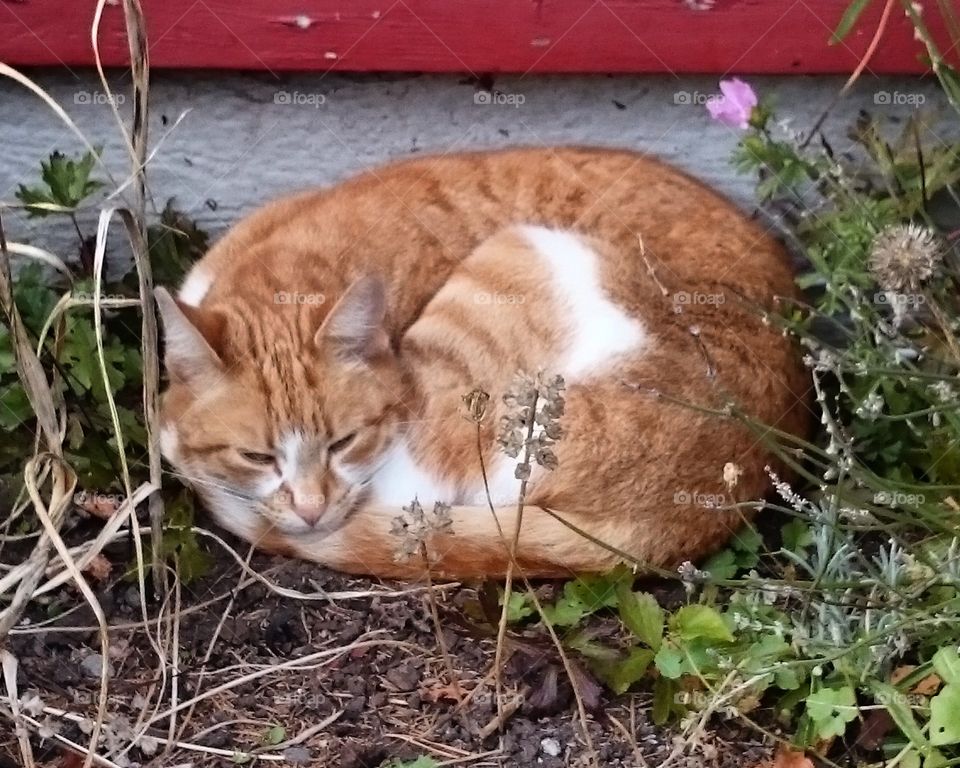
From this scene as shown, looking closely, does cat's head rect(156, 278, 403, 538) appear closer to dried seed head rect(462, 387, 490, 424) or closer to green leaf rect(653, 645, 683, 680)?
dried seed head rect(462, 387, 490, 424)

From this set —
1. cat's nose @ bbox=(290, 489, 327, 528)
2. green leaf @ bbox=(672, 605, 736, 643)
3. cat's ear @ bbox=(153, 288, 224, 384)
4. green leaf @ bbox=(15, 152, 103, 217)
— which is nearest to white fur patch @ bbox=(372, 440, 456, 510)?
cat's nose @ bbox=(290, 489, 327, 528)

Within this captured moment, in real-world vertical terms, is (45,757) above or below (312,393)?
below

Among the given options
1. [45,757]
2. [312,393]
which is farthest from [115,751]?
[312,393]

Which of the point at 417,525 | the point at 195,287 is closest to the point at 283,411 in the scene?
the point at 195,287

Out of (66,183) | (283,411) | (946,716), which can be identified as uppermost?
(66,183)

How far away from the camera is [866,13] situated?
5.69 feet

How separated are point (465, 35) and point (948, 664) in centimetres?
124

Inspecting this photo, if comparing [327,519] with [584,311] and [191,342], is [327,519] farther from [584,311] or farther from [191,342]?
[584,311]

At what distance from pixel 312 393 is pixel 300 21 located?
24.9 inches

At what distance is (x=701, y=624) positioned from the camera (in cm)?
151

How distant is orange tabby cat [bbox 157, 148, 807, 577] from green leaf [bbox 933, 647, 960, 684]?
334 mm

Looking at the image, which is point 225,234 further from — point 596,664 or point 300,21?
point 596,664

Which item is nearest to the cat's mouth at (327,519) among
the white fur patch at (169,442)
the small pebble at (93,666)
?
the white fur patch at (169,442)

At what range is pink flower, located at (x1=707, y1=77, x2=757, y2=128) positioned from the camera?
173 centimetres
